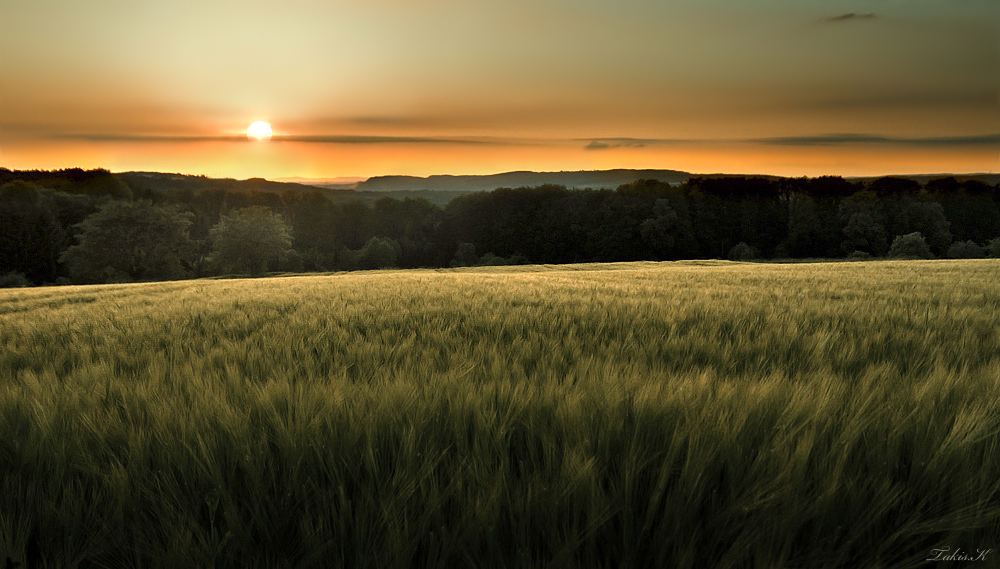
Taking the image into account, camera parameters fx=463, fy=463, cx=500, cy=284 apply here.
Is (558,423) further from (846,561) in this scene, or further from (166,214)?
(166,214)

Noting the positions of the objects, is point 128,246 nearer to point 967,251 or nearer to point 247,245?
point 247,245

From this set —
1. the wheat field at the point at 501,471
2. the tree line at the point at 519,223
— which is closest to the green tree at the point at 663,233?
the tree line at the point at 519,223

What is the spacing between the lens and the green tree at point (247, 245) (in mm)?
68562

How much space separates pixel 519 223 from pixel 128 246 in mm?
62134

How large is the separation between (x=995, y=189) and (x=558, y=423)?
13550 centimetres

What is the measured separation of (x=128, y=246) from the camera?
189ft

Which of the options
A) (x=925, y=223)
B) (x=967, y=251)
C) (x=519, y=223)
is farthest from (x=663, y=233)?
(x=925, y=223)

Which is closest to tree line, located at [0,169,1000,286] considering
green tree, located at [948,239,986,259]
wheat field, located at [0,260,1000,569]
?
green tree, located at [948,239,986,259]

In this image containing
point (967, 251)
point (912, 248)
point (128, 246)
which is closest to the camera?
point (128, 246)

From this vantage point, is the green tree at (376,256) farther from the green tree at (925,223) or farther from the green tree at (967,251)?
the green tree at (967,251)

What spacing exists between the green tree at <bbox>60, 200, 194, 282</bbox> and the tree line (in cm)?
41

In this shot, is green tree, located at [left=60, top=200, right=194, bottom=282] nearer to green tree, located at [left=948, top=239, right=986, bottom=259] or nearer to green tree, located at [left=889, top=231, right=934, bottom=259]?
green tree, located at [left=889, top=231, right=934, bottom=259]

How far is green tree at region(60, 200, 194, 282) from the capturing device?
5606 cm

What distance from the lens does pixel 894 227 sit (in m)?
81.4
